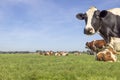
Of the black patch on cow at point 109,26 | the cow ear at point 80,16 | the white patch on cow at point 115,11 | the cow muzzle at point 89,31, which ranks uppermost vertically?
the white patch on cow at point 115,11

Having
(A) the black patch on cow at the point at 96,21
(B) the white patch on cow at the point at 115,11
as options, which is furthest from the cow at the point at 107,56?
(A) the black patch on cow at the point at 96,21

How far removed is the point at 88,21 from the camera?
13.5m

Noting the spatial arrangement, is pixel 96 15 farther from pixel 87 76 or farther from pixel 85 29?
pixel 87 76

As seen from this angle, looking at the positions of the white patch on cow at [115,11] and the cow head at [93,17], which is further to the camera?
the white patch on cow at [115,11]

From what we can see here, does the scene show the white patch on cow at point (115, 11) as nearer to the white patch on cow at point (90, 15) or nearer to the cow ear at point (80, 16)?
the white patch on cow at point (90, 15)

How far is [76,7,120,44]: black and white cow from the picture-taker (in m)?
13.7

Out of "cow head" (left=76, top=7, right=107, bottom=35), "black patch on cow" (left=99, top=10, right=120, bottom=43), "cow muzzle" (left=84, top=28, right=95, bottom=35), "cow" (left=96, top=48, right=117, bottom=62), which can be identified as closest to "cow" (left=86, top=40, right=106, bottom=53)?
"cow" (left=96, top=48, right=117, bottom=62)

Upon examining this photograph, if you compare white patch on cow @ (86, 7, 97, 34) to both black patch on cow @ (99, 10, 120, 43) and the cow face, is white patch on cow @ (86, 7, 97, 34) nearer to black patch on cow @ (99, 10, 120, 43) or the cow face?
the cow face

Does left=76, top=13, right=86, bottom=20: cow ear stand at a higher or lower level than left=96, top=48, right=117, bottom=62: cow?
higher

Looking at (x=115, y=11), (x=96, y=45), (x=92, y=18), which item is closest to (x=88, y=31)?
(x=92, y=18)

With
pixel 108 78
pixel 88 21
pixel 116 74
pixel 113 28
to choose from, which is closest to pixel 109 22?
pixel 113 28

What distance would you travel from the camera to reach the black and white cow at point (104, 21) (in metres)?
13.7

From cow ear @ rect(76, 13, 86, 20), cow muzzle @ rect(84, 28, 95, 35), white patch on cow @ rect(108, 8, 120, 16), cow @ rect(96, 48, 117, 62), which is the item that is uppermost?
white patch on cow @ rect(108, 8, 120, 16)

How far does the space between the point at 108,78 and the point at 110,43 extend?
4.19 metres
